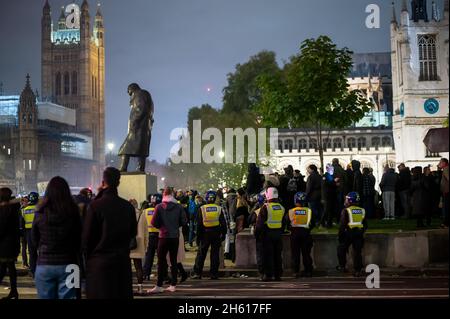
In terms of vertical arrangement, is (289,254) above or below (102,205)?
below

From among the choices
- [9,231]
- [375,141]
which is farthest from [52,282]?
[375,141]

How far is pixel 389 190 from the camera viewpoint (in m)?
23.4

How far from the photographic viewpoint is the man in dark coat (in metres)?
8.81

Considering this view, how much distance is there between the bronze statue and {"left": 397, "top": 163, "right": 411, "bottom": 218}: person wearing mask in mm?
7824

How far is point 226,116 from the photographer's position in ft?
236

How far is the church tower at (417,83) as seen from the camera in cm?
8138

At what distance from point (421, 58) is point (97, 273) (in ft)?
262

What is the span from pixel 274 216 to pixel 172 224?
2.72 m

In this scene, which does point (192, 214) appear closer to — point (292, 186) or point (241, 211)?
point (241, 211)

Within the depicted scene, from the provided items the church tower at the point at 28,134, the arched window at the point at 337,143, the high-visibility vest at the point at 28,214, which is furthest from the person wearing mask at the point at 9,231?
the church tower at the point at 28,134

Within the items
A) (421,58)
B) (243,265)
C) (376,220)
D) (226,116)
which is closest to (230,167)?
(226,116)
